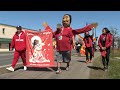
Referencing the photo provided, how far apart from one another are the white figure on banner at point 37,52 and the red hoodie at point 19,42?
0.53 meters

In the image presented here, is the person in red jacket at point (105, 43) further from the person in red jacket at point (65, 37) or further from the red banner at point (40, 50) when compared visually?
the red banner at point (40, 50)

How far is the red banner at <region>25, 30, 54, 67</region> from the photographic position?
12.7m

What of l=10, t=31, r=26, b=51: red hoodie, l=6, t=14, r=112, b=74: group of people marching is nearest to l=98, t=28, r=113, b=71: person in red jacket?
l=6, t=14, r=112, b=74: group of people marching

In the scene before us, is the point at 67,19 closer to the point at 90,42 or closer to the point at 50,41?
the point at 50,41

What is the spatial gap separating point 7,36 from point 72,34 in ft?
214

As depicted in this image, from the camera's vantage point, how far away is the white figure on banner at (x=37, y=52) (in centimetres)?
1273

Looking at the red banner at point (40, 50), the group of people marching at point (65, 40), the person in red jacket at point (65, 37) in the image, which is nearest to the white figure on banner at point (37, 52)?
the red banner at point (40, 50)

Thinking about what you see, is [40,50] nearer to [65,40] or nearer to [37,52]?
[37,52]

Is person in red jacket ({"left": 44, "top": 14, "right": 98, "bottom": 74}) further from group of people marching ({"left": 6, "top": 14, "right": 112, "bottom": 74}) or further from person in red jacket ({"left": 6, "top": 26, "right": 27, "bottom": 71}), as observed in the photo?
person in red jacket ({"left": 6, "top": 26, "right": 27, "bottom": 71})

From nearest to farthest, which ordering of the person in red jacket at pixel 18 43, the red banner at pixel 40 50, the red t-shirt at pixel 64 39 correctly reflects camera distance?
the red t-shirt at pixel 64 39, the person in red jacket at pixel 18 43, the red banner at pixel 40 50

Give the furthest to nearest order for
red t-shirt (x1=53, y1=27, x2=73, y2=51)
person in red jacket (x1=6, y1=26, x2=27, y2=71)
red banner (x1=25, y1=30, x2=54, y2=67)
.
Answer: red banner (x1=25, y1=30, x2=54, y2=67)
person in red jacket (x1=6, y1=26, x2=27, y2=71)
red t-shirt (x1=53, y1=27, x2=73, y2=51)

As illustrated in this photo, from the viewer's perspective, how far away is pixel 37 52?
12789 mm
